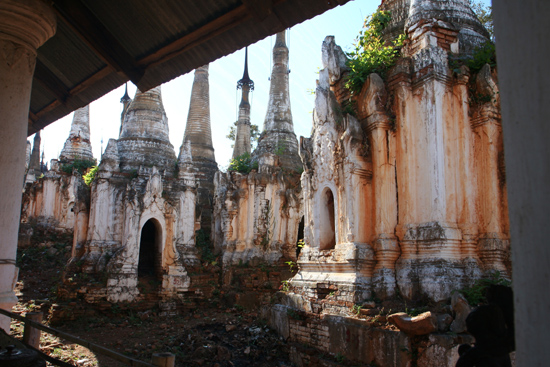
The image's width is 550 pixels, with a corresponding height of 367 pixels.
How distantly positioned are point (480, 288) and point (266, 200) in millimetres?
11179

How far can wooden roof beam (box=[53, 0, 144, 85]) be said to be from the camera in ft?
15.1

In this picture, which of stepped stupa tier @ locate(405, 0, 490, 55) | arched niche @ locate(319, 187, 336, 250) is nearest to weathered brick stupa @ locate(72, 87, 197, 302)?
arched niche @ locate(319, 187, 336, 250)

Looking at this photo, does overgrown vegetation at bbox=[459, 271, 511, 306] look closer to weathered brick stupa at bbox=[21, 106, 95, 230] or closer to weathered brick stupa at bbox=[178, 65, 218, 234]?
weathered brick stupa at bbox=[178, 65, 218, 234]

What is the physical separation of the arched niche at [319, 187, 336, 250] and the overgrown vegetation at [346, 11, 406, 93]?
242cm

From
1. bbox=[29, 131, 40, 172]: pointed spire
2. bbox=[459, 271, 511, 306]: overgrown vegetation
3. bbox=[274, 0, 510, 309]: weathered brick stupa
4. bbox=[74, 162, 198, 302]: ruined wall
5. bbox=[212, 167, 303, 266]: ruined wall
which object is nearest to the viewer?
bbox=[459, 271, 511, 306]: overgrown vegetation

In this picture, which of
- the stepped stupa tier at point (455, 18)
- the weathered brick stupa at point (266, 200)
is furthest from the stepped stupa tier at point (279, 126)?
the stepped stupa tier at point (455, 18)

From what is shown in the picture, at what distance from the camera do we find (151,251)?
17.7 meters

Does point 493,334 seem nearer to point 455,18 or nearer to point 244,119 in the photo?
point 455,18

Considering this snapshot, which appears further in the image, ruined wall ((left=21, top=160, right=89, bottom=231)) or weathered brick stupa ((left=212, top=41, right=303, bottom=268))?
ruined wall ((left=21, top=160, right=89, bottom=231))

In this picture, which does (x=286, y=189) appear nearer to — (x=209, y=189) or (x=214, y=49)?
(x=209, y=189)

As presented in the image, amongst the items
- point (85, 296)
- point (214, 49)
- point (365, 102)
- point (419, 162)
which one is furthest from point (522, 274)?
point (85, 296)

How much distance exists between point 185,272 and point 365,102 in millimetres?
10166

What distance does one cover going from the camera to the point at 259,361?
28.9 ft

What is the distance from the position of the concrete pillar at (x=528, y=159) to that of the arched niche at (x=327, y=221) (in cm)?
784
